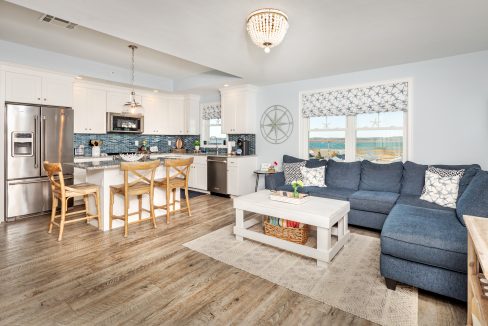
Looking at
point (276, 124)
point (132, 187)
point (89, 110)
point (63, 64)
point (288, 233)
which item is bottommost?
point (288, 233)

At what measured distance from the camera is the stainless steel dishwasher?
571 cm

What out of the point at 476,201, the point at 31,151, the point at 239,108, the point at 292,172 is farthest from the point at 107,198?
the point at 476,201

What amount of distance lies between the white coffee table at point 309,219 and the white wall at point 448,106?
209cm

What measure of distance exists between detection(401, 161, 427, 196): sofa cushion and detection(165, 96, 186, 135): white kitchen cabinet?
5116mm

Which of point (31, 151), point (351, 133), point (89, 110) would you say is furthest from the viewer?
point (89, 110)

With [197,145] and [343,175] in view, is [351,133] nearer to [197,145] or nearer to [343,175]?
[343,175]

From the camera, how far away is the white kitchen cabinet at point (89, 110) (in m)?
5.13

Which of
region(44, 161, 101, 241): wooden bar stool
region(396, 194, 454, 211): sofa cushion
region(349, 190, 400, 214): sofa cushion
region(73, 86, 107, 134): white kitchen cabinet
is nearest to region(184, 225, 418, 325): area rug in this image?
region(349, 190, 400, 214): sofa cushion

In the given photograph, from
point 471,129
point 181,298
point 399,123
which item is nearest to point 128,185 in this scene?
point 181,298

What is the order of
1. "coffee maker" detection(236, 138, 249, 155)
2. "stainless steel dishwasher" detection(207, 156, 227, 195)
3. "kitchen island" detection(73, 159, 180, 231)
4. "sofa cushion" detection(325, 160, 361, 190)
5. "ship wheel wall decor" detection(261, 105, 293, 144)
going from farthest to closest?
"coffee maker" detection(236, 138, 249, 155) → "stainless steel dishwasher" detection(207, 156, 227, 195) → "ship wheel wall decor" detection(261, 105, 293, 144) → "sofa cushion" detection(325, 160, 361, 190) → "kitchen island" detection(73, 159, 180, 231)

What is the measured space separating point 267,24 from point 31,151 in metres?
4.05

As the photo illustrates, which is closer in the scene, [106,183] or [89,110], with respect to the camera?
[106,183]

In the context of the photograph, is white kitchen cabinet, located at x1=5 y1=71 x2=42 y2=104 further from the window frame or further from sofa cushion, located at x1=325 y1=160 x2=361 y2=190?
sofa cushion, located at x1=325 y1=160 x2=361 y2=190

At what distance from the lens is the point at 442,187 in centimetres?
334
